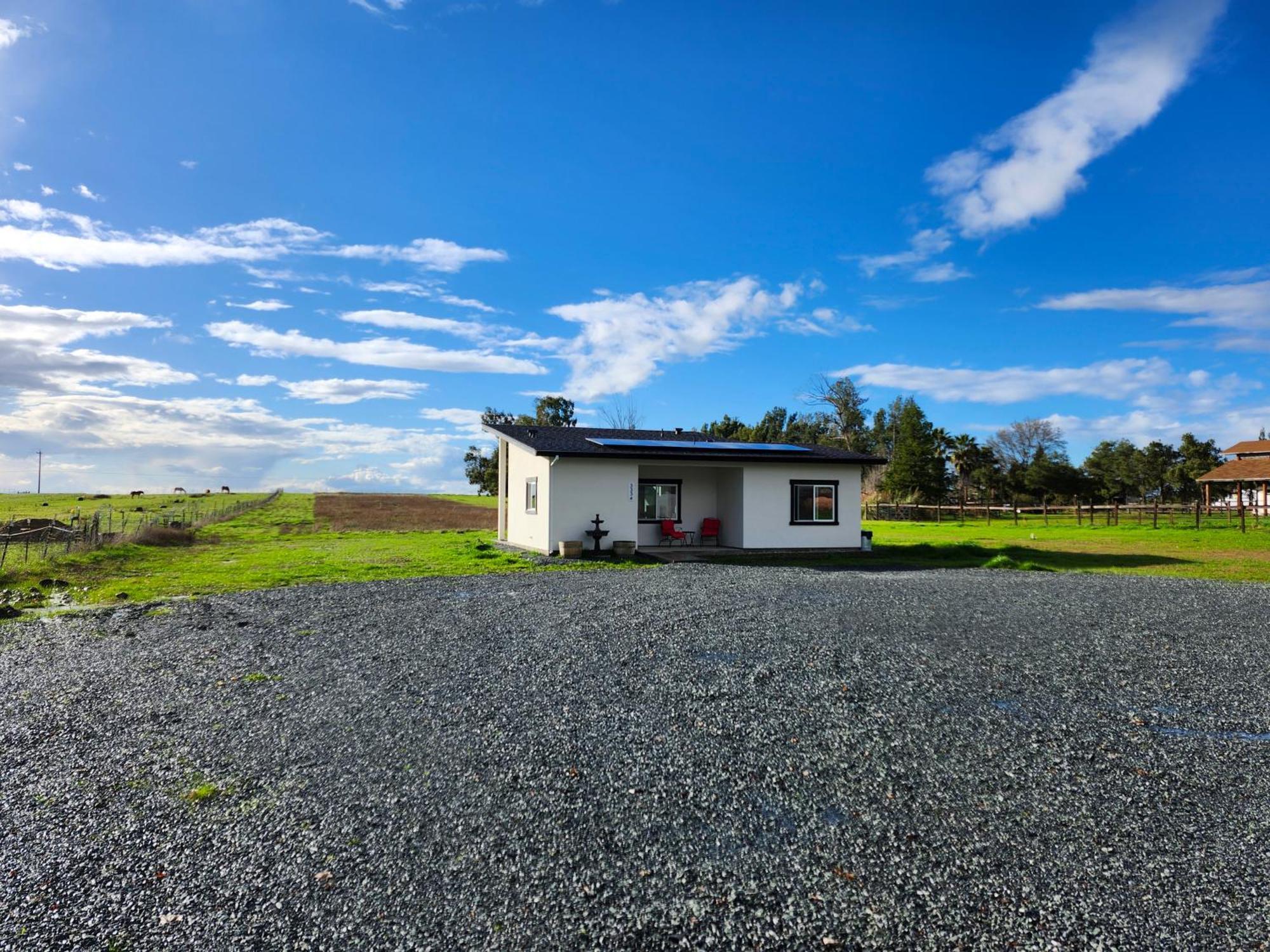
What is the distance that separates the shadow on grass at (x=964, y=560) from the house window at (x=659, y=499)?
9.92 ft

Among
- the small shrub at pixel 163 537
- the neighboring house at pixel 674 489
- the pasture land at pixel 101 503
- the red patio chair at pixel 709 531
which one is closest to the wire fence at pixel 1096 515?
the neighboring house at pixel 674 489

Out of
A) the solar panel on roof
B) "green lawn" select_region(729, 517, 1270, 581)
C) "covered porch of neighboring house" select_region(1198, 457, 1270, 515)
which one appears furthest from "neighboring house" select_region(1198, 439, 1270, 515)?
the solar panel on roof

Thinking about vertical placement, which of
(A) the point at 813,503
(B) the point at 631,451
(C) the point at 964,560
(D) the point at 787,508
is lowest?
(C) the point at 964,560

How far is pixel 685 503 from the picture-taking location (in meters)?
20.6

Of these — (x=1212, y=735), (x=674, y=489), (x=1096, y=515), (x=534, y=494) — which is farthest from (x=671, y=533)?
(x=1096, y=515)

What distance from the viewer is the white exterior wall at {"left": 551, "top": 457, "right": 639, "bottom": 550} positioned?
17594mm

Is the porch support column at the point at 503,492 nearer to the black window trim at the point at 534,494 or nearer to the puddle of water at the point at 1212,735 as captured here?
the black window trim at the point at 534,494

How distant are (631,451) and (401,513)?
2669 cm

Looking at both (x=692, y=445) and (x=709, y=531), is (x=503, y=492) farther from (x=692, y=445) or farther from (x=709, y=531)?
(x=709, y=531)

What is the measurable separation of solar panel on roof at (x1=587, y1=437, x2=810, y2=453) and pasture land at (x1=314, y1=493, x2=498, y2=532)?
14137 mm

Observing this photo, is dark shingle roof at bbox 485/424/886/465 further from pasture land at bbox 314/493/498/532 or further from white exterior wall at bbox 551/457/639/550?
pasture land at bbox 314/493/498/532

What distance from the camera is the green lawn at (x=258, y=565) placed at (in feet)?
45.4

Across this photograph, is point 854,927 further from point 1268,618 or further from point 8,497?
point 8,497

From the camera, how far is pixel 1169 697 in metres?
6.84
